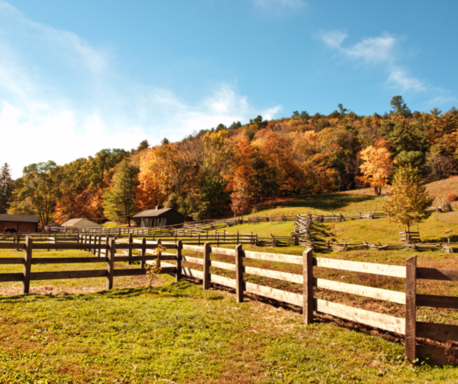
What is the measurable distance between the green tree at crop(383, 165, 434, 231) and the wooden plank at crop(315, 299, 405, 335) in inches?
968

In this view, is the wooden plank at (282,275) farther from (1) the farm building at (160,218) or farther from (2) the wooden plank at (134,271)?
(1) the farm building at (160,218)

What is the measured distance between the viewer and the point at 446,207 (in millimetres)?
35125

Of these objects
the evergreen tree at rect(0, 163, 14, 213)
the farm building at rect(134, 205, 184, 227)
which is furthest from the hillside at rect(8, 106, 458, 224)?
the evergreen tree at rect(0, 163, 14, 213)

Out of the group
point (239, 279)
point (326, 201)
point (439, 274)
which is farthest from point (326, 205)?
point (439, 274)

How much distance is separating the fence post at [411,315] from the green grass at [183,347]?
0.70ft

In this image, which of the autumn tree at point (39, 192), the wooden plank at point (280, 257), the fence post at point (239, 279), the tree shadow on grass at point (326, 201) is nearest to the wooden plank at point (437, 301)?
the wooden plank at point (280, 257)

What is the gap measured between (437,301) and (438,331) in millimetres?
406

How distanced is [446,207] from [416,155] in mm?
33965

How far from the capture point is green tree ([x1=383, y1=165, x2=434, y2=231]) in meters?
25.3

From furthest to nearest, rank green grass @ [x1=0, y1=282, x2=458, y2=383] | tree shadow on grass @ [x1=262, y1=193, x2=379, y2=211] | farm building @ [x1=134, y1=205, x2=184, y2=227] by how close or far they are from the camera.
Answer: farm building @ [x1=134, y1=205, x2=184, y2=227] < tree shadow on grass @ [x1=262, y1=193, x2=379, y2=211] < green grass @ [x1=0, y1=282, x2=458, y2=383]

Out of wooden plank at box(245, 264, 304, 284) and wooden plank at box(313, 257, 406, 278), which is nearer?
wooden plank at box(313, 257, 406, 278)

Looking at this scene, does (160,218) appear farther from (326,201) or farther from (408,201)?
(408,201)

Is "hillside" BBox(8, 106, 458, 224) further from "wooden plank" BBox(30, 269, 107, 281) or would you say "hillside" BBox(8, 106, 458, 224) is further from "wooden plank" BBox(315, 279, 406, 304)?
"wooden plank" BBox(315, 279, 406, 304)

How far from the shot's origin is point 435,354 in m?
3.91
